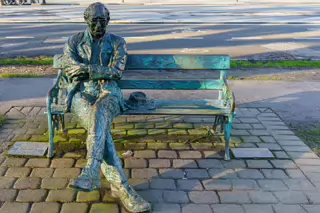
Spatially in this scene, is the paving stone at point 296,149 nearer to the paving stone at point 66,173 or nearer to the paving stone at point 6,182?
the paving stone at point 66,173

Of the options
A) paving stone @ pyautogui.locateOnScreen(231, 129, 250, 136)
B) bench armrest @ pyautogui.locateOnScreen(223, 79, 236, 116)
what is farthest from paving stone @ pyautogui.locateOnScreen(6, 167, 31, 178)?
paving stone @ pyautogui.locateOnScreen(231, 129, 250, 136)

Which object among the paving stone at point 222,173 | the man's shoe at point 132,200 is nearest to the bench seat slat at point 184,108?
the paving stone at point 222,173

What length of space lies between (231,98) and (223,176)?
39.7 inches

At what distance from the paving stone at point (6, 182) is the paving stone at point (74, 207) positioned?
0.75m

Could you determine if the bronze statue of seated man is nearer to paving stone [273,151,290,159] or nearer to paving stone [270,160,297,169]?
paving stone [270,160,297,169]

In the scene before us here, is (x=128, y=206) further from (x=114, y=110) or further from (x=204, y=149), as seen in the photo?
(x=204, y=149)

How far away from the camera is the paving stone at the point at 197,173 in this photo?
4219 millimetres

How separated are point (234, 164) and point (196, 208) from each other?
1108 mm

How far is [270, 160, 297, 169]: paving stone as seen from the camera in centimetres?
451

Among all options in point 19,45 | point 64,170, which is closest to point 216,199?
point 64,170

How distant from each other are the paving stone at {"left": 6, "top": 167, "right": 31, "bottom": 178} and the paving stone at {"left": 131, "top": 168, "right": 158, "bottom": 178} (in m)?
1.19

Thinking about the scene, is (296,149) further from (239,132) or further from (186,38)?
(186,38)

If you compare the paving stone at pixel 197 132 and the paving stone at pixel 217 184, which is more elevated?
the paving stone at pixel 197 132

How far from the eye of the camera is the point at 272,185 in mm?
4090
